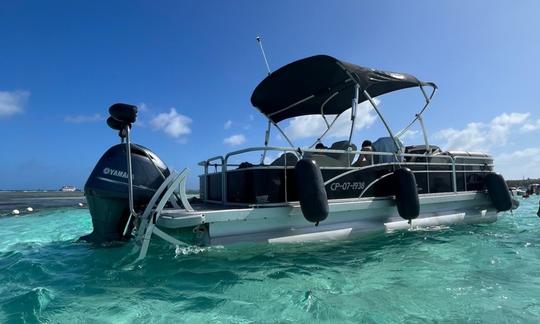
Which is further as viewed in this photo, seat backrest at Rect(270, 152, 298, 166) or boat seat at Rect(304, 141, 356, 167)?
boat seat at Rect(304, 141, 356, 167)

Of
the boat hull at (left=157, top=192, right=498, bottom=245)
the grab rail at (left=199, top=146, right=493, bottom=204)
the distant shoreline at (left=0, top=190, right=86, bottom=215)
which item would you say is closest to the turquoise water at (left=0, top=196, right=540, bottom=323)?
the boat hull at (left=157, top=192, right=498, bottom=245)

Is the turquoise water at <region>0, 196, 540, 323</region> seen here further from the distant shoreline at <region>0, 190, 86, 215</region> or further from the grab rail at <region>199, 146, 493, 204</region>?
the distant shoreline at <region>0, 190, 86, 215</region>

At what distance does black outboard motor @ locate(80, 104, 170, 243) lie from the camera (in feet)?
16.7

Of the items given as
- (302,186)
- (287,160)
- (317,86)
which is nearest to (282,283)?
(302,186)

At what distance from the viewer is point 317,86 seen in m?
7.59

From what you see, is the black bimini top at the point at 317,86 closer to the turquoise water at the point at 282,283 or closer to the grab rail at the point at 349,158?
the grab rail at the point at 349,158

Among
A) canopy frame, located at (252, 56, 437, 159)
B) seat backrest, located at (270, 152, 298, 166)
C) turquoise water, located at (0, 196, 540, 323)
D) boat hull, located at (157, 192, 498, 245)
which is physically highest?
canopy frame, located at (252, 56, 437, 159)

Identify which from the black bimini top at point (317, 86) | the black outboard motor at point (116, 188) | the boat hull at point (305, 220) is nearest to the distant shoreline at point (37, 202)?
the black outboard motor at point (116, 188)

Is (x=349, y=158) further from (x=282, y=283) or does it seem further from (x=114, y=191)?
(x=114, y=191)

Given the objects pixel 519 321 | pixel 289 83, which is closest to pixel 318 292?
pixel 519 321

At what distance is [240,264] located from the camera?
445 cm

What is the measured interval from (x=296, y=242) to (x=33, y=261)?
372 centimetres

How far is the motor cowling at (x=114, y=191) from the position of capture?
5.09 metres

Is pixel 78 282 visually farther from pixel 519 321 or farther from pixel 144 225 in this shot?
pixel 519 321
